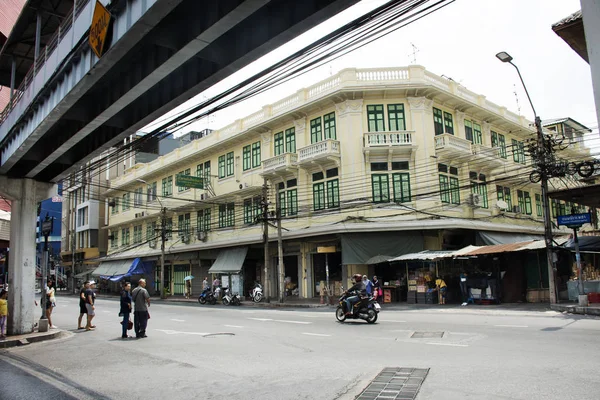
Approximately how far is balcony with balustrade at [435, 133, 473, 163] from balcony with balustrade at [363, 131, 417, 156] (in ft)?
5.31

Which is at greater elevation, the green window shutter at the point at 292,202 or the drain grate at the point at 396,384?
the green window shutter at the point at 292,202

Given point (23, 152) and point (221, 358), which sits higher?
point (23, 152)

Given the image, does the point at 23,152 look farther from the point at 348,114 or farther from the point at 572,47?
the point at 348,114

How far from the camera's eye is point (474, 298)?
21.8 metres

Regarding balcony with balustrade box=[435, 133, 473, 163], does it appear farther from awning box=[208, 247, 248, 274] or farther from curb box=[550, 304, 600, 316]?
awning box=[208, 247, 248, 274]

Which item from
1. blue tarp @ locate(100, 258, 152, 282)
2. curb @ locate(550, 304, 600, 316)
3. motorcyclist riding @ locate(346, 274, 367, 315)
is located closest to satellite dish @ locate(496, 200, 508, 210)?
curb @ locate(550, 304, 600, 316)

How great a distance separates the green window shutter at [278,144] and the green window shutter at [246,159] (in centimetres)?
266

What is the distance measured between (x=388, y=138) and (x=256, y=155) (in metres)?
10.3

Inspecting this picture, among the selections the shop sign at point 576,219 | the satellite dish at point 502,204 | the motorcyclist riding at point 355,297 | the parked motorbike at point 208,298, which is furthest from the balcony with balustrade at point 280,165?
the shop sign at point 576,219

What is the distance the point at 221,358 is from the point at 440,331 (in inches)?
235

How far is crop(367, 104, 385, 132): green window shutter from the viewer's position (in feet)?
88.0

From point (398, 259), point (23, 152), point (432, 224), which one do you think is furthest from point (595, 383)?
point (432, 224)

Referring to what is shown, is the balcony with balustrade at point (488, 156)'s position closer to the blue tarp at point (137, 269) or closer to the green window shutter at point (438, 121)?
the green window shutter at point (438, 121)

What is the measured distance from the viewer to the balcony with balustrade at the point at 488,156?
28125mm
